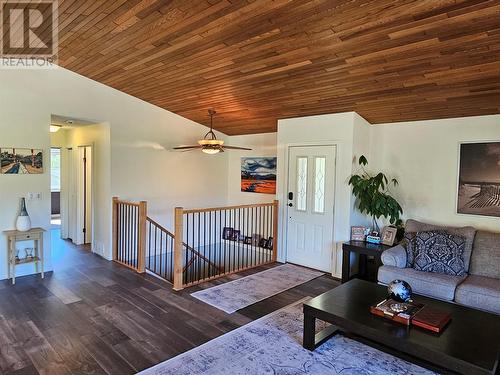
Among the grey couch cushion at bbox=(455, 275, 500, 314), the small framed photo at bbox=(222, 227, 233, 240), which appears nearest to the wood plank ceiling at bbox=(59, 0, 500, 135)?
the grey couch cushion at bbox=(455, 275, 500, 314)

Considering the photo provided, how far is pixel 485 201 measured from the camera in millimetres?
4219

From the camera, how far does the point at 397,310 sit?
266cm

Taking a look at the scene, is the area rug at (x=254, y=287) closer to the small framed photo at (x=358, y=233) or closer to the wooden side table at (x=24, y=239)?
the small framed photo at (x=358, y=233)

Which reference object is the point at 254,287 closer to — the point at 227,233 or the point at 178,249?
the point at 178,249

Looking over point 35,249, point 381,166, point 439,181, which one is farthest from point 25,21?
point 439,181

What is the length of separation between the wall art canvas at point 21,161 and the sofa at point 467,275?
4.85 meters

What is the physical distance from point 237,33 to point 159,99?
2.83m

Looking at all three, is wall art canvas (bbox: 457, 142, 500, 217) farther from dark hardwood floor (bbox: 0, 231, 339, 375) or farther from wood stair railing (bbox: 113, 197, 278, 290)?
wood stair railing (bbox: 113, 197, 278, 290)

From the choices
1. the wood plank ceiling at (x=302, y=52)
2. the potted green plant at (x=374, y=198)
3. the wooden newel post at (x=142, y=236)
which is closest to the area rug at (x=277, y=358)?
the potted green plant at (x=374, y=198)

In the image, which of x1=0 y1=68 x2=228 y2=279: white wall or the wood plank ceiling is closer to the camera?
the wood plank ceiling

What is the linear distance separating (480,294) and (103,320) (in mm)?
3737

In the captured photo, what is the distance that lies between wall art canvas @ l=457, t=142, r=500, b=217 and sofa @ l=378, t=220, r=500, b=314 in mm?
428

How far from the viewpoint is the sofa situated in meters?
3.29

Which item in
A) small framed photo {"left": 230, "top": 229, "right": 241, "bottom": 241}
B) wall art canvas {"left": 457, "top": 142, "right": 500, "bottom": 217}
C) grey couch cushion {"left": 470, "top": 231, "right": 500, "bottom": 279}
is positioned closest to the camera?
grey couch cushion {"left": 470, "top": 231, "right": 500, "bottom": 279}
